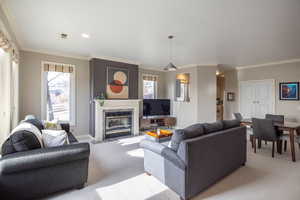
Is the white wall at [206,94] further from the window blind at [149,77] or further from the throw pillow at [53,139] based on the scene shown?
the throw pillow at [53,139]

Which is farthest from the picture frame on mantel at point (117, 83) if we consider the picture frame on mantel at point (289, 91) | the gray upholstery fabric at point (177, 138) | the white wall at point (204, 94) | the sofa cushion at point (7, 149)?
the picture frame on mantel at point (289, 91)

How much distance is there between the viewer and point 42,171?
1.93 m

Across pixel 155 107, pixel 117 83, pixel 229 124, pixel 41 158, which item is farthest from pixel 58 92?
pixel 229 124

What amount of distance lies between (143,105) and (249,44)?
13.0 feet

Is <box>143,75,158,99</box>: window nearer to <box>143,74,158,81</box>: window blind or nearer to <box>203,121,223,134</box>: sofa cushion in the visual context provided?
<box>143,74,158,81</box>: window blind

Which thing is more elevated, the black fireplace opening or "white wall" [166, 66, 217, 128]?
"white wall" [166, 66, 217, 128]

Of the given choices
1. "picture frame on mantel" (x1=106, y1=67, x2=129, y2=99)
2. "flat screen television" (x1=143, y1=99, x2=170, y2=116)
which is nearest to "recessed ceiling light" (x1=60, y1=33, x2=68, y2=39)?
"picture frame on mantel" (x1=106, y1=67, x2=129, y2=99)

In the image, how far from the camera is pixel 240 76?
659 centimetres

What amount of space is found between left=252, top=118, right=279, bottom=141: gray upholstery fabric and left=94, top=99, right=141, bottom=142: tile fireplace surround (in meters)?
3.65

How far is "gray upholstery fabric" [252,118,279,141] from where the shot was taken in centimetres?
340

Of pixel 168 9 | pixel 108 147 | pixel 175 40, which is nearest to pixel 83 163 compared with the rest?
pixel 108 147

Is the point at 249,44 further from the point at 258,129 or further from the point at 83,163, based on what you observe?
the point at 83,163

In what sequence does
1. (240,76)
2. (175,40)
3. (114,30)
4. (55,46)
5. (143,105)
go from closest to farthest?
(114,30), (175,40), (55,46), (143,105), (240,76)

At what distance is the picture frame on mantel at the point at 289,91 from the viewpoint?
5215 millimetres
